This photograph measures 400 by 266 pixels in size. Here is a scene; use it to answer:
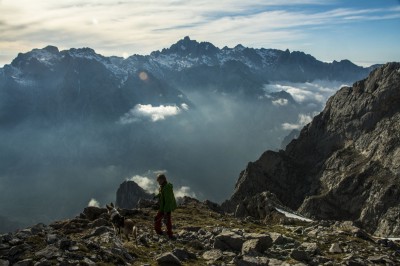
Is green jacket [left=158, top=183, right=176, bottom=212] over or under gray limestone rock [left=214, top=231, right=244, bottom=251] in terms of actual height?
over

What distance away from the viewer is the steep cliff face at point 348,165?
5394 inches

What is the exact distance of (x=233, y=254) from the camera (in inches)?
826

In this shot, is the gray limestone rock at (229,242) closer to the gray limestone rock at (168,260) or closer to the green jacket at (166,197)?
the gray limestone rock at (168,260)

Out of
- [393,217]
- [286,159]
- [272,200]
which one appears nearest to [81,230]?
[272,200]

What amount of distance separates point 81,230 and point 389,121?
154 m

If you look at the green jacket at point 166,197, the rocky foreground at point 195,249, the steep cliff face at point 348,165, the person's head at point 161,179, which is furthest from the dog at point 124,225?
the steep cliff face at point 348,165

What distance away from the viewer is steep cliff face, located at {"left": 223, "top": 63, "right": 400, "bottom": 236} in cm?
13700

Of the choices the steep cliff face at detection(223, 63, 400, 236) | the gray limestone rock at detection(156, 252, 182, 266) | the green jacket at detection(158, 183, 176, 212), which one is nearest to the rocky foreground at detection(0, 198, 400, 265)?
the gray limestone rock at detection(156, 252, 182, 266)

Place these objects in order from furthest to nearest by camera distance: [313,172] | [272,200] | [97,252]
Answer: [313,172]
[272,200]
[97,252]

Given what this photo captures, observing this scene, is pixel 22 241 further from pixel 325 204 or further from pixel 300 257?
pixel 325 204

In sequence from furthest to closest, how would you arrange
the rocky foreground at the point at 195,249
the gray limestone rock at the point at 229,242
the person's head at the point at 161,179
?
the person's head at the point at 161,179, the gray limestone rock at the point at 229,242, the rocky foreground at the point at 195,249

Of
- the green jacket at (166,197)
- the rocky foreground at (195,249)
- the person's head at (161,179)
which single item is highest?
the person's head at (161,179)

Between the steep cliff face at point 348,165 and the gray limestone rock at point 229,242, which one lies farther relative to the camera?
the steep cliff face at point 348,165

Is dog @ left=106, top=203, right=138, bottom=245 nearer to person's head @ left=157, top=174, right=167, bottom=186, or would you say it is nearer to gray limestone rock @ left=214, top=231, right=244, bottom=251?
person's head @ left=157, top=174, right=167, bottom=186
